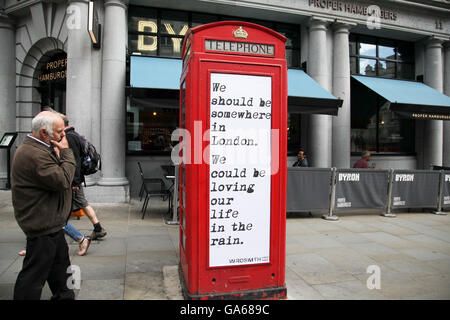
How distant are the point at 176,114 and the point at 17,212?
25.7 feet

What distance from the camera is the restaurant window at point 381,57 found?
12.3 m

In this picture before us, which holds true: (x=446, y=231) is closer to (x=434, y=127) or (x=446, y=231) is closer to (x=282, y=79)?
(x=282, y=79)

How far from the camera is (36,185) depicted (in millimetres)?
2750

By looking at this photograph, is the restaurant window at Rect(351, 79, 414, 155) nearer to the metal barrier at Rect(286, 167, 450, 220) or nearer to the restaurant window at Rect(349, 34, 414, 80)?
the restaurant window at Rect(349, 34, 414, 80)

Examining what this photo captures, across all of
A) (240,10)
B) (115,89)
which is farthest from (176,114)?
(240,10)

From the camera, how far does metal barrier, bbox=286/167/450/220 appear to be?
747 centimetres

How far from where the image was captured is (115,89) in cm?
877

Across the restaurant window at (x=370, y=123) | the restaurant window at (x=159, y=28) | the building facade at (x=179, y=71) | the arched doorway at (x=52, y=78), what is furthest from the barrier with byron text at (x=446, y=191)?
the arched doorway at (x=52, y=78)

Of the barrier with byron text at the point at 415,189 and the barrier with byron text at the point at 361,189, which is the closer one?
the barrier with byron text at the point at 361,189

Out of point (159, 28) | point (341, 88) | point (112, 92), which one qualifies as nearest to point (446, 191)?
point (341, 88)

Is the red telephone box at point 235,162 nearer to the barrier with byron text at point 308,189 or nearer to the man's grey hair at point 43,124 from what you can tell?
the man's grey hair at point 43,124

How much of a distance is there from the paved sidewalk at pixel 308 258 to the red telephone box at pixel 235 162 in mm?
610

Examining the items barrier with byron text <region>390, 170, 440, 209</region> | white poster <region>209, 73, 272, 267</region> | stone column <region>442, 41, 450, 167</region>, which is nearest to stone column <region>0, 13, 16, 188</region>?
white poster <region>209, 73, 272, 267</region>
